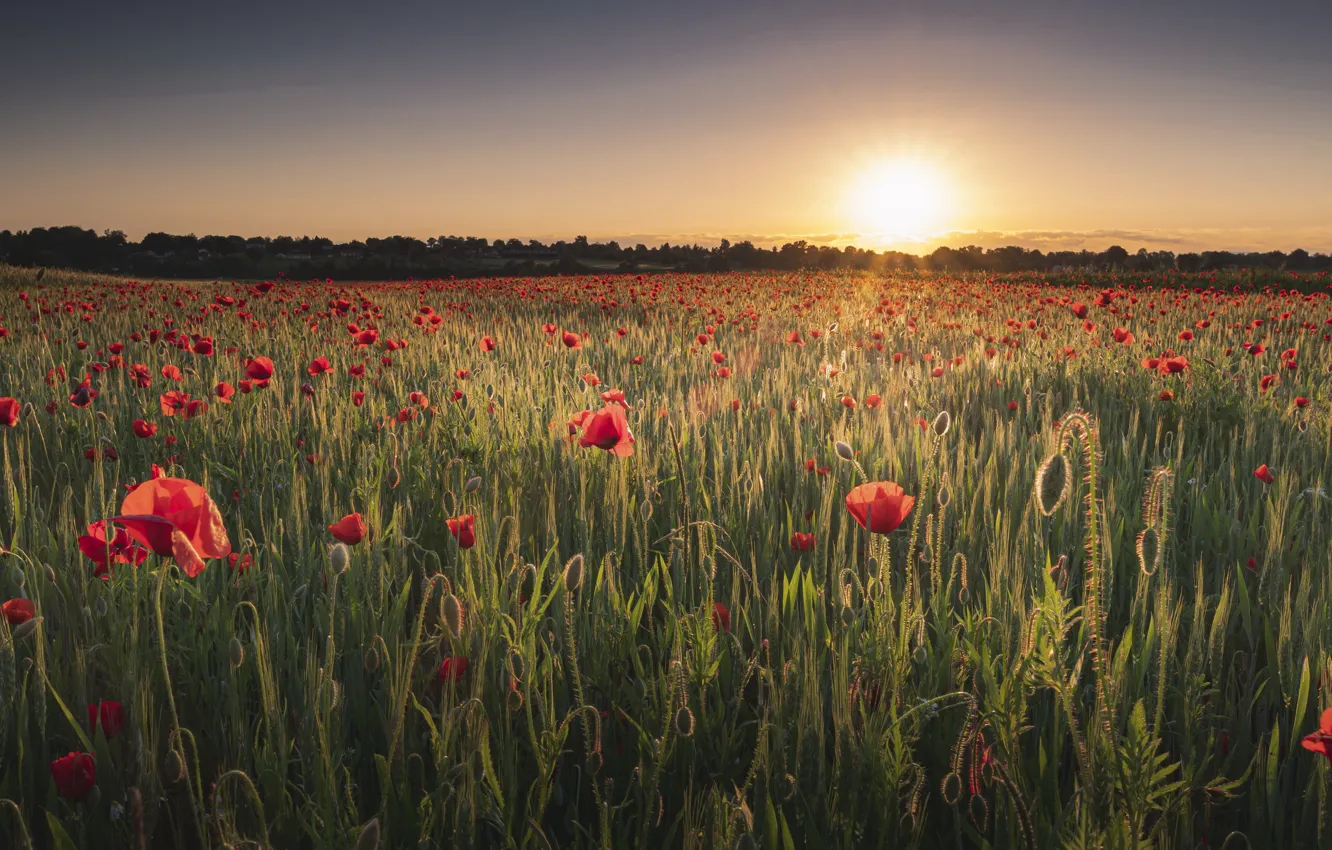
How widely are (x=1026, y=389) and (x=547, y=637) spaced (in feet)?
9.96

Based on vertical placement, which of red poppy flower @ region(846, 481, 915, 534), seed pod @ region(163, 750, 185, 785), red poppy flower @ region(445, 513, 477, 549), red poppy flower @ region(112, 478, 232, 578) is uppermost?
red poppy flower @ region(112, 478, 232, 578)

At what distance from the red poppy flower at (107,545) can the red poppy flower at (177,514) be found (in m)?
0.24

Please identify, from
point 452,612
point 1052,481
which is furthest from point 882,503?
point 452,612

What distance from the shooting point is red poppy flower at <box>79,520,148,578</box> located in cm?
129

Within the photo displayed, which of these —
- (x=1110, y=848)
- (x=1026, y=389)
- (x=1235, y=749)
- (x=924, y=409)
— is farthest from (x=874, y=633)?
(x=1026, y=389)

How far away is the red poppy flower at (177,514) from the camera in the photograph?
103 cm

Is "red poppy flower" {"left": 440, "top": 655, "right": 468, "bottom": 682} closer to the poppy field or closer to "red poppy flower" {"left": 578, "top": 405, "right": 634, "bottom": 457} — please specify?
the poppy field

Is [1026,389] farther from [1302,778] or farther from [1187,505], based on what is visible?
[1302,778]

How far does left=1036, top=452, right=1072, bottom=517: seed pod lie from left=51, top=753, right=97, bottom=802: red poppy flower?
1.39m

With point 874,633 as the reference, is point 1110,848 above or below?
below

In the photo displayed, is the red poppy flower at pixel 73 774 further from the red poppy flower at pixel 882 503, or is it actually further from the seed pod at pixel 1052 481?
the seed pod at pixel 1052 481

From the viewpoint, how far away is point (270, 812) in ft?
4.06

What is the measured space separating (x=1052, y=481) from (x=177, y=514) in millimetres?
1181

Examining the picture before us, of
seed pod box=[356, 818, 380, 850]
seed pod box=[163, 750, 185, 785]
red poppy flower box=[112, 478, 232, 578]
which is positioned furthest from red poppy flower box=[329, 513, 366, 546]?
seed pod box=[356, 818, 380, 850]
